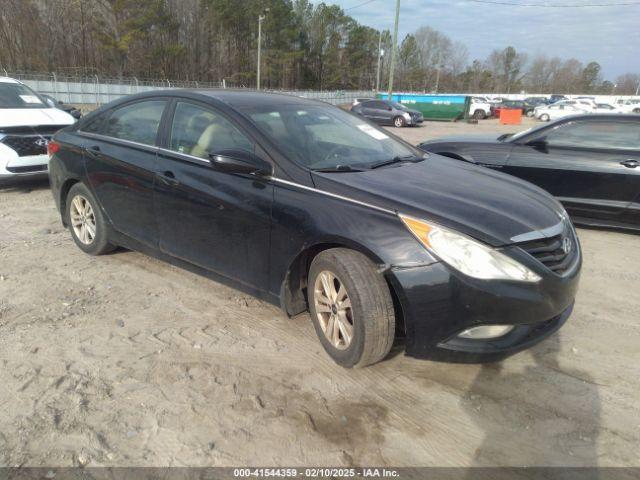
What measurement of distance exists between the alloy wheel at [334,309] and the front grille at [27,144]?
5.66 meters

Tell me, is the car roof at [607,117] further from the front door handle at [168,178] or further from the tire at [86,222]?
the tire at [86,222]

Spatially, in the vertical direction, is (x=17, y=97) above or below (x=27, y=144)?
above

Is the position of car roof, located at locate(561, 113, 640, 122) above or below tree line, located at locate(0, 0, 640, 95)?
below

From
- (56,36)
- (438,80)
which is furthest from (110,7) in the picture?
(438,80)

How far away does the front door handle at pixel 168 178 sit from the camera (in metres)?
3.46

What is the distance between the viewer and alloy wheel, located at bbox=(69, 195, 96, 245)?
436cm

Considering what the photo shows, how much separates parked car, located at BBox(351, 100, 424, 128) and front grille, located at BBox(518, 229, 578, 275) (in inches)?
912

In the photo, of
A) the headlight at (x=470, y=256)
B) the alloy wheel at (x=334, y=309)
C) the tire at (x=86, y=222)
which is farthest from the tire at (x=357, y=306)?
the tire at (x=86, y=222)

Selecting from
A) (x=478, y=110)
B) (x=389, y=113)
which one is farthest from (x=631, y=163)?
(x=478, y=110)

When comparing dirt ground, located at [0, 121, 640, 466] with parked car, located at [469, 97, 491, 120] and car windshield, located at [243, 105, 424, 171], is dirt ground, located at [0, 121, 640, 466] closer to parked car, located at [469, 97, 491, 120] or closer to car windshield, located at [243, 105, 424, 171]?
car windshield, located at [243, 105, 424, 171]

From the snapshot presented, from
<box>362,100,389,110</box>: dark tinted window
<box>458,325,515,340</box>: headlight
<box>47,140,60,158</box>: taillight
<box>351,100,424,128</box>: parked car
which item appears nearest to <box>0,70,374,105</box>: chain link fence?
<box>362,100,389,110</box>: dark tinted window

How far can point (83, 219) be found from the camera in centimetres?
443

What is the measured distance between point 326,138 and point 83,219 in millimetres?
2521

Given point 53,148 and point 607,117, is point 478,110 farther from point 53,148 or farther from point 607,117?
point 53,148
